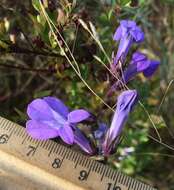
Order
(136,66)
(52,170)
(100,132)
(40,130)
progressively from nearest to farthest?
(40,130), (52,170), (136,66), (100,132)

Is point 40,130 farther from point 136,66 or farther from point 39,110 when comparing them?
point 136,66

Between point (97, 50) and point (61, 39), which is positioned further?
point (97, 50)

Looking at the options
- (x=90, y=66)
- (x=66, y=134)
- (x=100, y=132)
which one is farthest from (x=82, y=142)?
(x=90, y=66)

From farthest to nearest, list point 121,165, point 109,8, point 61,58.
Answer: point 121,165, point 109,8, point 61,58

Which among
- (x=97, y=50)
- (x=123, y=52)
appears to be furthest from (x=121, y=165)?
(x=123, y=52)

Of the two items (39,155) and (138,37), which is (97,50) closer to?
(138,37)

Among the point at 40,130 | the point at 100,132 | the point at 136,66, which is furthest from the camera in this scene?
the point at 100,132

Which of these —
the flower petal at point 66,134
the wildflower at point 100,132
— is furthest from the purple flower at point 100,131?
the flower petal at point 66,134
